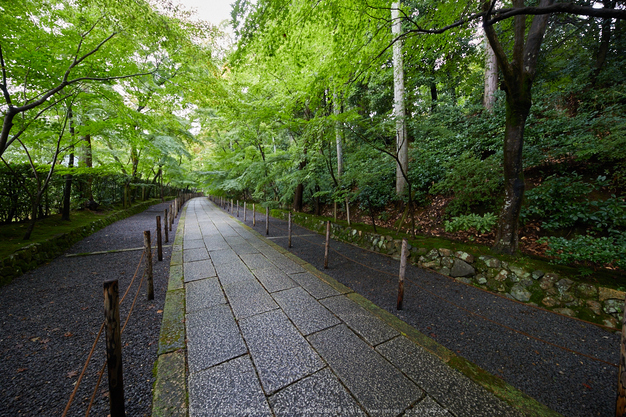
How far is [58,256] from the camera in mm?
4852

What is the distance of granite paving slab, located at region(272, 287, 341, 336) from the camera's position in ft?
8.20

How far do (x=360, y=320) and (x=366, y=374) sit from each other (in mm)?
795

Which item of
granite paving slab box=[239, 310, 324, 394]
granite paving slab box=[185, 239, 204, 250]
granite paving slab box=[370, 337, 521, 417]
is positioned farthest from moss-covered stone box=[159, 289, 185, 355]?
granite paving slab box=[185, 239, 204, 250]

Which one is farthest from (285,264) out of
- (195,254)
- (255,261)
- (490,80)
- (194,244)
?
(490,80)

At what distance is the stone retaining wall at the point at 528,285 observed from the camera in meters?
2.57

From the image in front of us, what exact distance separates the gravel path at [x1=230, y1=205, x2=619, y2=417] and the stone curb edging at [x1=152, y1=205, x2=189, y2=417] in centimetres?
243

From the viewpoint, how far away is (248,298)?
122 inches

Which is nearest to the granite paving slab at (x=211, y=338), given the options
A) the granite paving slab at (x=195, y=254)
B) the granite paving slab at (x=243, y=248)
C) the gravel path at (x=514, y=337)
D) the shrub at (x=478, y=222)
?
the gravel path at (x=514, y=337)

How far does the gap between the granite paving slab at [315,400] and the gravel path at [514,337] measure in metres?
1.34

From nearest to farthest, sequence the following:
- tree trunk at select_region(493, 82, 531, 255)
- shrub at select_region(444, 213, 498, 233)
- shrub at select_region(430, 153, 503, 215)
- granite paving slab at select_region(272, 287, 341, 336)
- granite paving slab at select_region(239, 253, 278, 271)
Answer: granite paving slab at select_region(272, 287, 341, 336) → tree trunk at select_region(493, 82, 531, 255) → shrub at select_region(444, 213, 498, 233) → granite paving slab at select_region(239, 253, 278, 271) → shrub at select_region(430, 153, 503, 215)

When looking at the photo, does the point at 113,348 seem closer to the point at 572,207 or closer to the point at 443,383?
the point at 443,383

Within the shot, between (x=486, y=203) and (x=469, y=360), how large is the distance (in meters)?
4.36

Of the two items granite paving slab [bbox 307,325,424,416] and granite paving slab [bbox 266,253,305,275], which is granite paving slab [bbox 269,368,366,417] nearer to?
granite paving slab [bbox 307,325,424,416]

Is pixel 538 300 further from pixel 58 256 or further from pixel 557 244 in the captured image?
pixel 58 256
